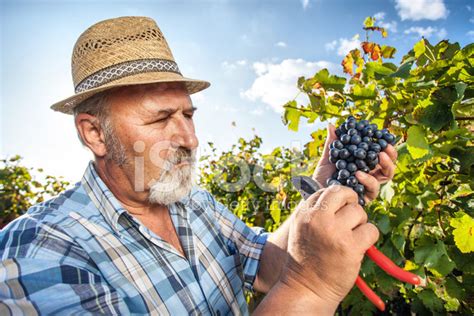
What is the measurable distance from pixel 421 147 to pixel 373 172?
0.26 meters

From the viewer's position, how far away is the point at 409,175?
7.18 feet

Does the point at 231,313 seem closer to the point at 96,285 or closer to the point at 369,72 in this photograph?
the point at 96,285

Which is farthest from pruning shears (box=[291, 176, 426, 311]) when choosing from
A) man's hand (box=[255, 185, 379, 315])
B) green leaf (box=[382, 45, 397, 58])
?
green leaf (box=[382, 45, 397, 58])

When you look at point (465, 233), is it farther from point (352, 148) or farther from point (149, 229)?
point (149, 229)

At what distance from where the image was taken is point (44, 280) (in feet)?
4.22

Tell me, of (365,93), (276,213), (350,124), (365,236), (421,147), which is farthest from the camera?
(276,213)

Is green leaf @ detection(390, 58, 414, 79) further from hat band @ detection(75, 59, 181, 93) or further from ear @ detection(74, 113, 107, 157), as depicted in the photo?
ear @ detection(74, 113, 107, 157)

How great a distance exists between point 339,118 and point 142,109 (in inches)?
52.8

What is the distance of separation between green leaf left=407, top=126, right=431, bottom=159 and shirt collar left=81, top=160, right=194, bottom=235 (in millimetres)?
1435

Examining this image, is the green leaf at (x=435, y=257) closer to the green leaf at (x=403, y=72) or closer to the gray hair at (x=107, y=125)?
the green leaf at (x=403, y=72)

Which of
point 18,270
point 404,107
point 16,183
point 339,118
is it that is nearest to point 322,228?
point 18,270

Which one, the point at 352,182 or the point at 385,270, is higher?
the point at 352,182

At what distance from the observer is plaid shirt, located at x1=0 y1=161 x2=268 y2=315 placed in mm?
1271

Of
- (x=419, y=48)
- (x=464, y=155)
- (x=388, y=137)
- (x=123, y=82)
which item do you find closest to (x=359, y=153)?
(x=388, y=137)
